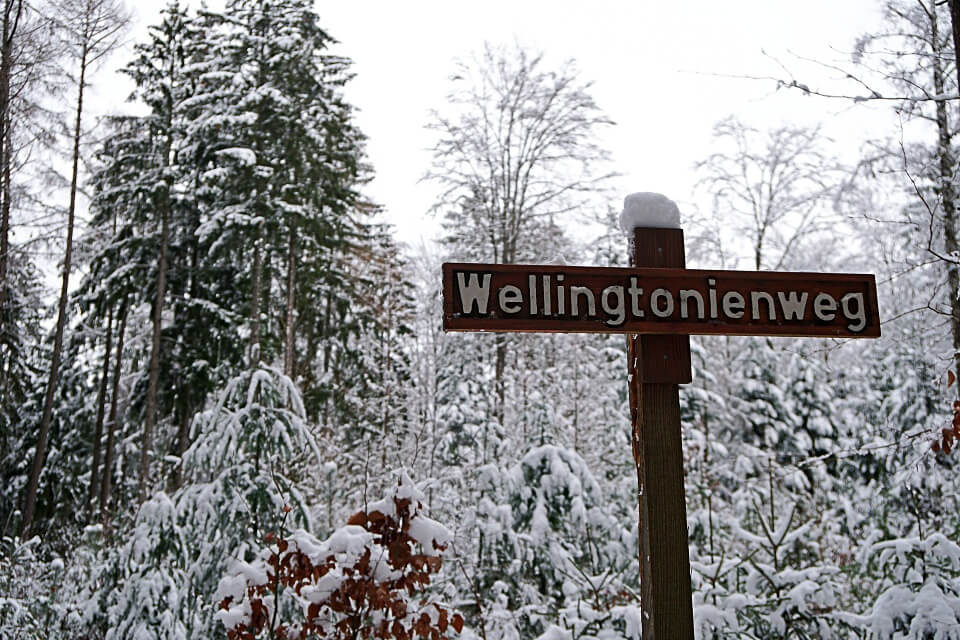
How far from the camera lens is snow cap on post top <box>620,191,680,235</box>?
278 cm

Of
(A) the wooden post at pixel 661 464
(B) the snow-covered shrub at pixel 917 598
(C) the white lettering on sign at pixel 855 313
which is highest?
(C) the white lettering on sign at pixel 855 313

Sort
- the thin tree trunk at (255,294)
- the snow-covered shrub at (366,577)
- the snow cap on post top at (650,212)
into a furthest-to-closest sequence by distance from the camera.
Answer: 1. the thin tree trunk at (255,294)
2. the snow-covered shrub at (366,577)
3. the snow cap on post top at (650,212)

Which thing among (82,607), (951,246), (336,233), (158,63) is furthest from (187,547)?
(158,63)

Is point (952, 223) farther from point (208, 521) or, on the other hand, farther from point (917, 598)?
point (208, 521)

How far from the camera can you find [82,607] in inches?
257

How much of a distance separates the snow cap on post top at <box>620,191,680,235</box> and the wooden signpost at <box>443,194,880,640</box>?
0.02m

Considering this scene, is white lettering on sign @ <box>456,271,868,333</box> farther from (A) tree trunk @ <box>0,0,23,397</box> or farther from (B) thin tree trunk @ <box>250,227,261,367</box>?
(B) thin tree trunk @ <box>250,227,261,367</box>

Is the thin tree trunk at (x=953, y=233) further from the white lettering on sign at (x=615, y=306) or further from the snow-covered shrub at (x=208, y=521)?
the snow-covered shrub at (x=208, y=521)

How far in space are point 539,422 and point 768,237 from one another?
9197mm

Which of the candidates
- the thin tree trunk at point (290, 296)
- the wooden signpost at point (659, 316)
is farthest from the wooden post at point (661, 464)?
the thin tree trunk at point (290, 296)

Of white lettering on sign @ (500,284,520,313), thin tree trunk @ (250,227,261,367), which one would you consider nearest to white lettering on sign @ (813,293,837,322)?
white lettering on sign @ (500,284,520,313)

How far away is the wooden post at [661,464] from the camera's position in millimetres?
2488

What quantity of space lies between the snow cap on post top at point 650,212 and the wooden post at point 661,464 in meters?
0.03

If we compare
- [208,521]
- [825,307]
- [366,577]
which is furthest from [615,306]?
[208,521]
